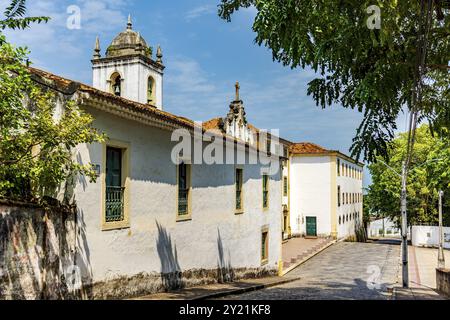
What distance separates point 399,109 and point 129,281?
703 centimetres

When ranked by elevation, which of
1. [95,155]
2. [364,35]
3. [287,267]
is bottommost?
[287,267]

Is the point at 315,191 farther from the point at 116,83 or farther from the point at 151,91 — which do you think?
the point at 116,83

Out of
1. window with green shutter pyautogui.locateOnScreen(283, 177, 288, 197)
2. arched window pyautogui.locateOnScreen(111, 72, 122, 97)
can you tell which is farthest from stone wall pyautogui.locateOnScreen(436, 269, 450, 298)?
window with green shutter pyautogui.locateOnScreen(283, 177, 288, 197)

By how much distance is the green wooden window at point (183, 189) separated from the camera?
42.6 ft

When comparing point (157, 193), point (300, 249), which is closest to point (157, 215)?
point (157, 193)

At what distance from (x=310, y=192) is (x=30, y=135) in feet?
119

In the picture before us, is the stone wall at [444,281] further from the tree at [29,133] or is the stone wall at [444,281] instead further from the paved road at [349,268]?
the tree at [29,133]

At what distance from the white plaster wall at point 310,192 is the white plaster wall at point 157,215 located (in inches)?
913

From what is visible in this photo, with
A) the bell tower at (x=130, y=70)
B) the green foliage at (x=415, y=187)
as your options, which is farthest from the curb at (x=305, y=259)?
the bell tower at (x=130, y=70)

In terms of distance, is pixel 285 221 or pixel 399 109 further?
pixel 285 221

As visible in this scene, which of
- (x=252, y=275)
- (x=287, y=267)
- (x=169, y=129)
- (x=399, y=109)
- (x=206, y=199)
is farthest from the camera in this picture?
(x=287, y=267)
